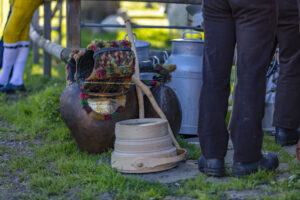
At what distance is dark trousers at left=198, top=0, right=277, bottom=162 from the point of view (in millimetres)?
2705

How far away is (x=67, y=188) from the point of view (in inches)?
114

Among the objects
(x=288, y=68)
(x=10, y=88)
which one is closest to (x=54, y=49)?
(x=10, y=88)

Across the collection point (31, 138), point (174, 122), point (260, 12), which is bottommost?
point (31, 138)

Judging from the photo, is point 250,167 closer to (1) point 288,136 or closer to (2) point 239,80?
(2) point 239,80

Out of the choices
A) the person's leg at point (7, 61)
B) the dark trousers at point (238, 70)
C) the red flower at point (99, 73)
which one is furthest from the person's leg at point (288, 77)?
the person's leg at point (7, 61)

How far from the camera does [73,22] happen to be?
461 cm

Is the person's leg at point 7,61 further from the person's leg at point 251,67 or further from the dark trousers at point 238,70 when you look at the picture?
the person's leg at point 251,67

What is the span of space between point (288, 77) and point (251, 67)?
1.04m

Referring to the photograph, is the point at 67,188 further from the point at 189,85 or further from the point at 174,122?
the point at 189,85

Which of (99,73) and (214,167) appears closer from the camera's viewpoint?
(214,167)

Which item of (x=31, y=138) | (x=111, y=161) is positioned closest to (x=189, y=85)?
(x=111, y=161)

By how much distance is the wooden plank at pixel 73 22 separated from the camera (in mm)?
4570

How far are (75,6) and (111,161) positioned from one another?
191cm

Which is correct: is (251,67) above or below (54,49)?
above
